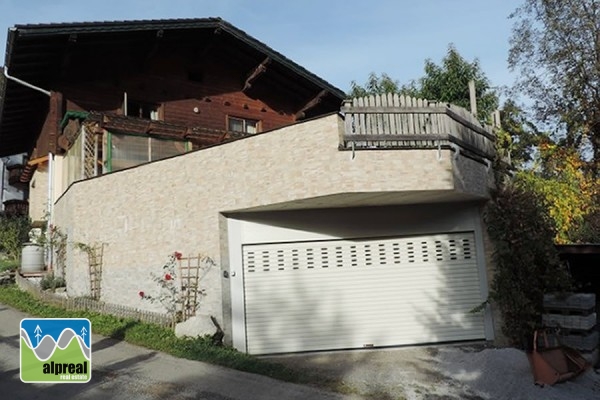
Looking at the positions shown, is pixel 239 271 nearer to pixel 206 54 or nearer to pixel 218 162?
pixel 218 162

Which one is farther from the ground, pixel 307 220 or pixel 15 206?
pixel 15 206

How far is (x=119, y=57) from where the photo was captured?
52.0 ft

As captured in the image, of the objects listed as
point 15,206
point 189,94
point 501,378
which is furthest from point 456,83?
point 15,206

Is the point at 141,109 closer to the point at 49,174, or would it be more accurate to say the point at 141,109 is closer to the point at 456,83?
the point at 49,174

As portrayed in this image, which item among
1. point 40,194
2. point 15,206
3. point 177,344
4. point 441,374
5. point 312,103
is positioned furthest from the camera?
point 15,206

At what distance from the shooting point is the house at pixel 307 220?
882 centimetres

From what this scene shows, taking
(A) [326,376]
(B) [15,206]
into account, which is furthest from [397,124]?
(B) [15,206]

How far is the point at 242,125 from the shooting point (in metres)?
18.8

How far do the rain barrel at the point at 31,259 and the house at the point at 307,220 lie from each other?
3.15 m

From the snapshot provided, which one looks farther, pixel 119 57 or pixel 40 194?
pixel 40 194

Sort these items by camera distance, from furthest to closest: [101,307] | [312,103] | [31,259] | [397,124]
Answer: [312,103]
[31,259]
[101,307]
[397,124]

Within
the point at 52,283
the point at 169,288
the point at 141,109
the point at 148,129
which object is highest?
the point at 141,109

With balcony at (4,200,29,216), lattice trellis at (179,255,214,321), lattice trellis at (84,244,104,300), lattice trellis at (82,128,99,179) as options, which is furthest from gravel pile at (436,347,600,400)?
balcony at (4,200,29,216)

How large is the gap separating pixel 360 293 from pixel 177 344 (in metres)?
4.07
